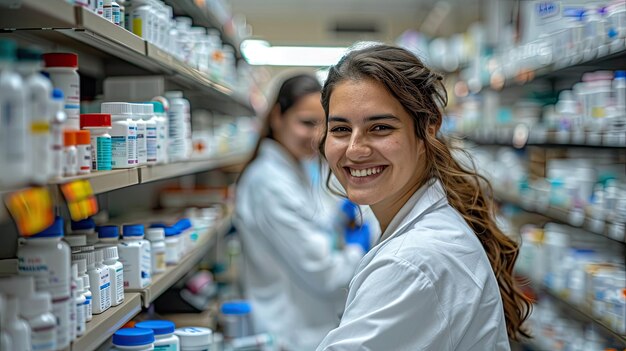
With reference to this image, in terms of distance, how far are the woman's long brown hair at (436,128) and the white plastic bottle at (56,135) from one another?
93 cm

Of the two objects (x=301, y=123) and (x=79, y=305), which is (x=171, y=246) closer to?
(x=79, y=305)

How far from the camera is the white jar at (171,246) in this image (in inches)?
105

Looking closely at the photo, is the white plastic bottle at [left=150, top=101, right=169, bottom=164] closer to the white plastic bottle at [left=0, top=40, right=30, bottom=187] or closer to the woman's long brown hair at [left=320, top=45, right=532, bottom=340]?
the woman's long brown hair at [left=320, top=45, right=532, bottom=340]

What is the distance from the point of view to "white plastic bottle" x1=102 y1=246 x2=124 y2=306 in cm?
186

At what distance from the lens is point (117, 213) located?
11.3ft

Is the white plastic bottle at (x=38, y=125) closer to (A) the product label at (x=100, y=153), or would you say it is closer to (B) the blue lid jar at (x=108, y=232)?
(A) the product label at (x=100, y=153)

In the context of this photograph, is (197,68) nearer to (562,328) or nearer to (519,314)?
(519,314)

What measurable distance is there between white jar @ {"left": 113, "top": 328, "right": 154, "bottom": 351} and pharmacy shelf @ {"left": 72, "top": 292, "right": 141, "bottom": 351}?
5 cm

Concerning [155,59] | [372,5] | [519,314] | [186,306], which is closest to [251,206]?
[186,306]

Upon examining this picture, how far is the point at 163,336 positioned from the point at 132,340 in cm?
24

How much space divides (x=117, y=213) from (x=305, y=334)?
1.19 meters

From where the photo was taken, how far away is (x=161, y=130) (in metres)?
2.37

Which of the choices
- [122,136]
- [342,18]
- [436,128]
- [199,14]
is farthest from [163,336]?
[342,18]

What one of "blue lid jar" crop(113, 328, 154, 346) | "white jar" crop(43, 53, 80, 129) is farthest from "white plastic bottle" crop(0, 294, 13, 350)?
"blue lid jar" crop(113, 328, 154, 346)
